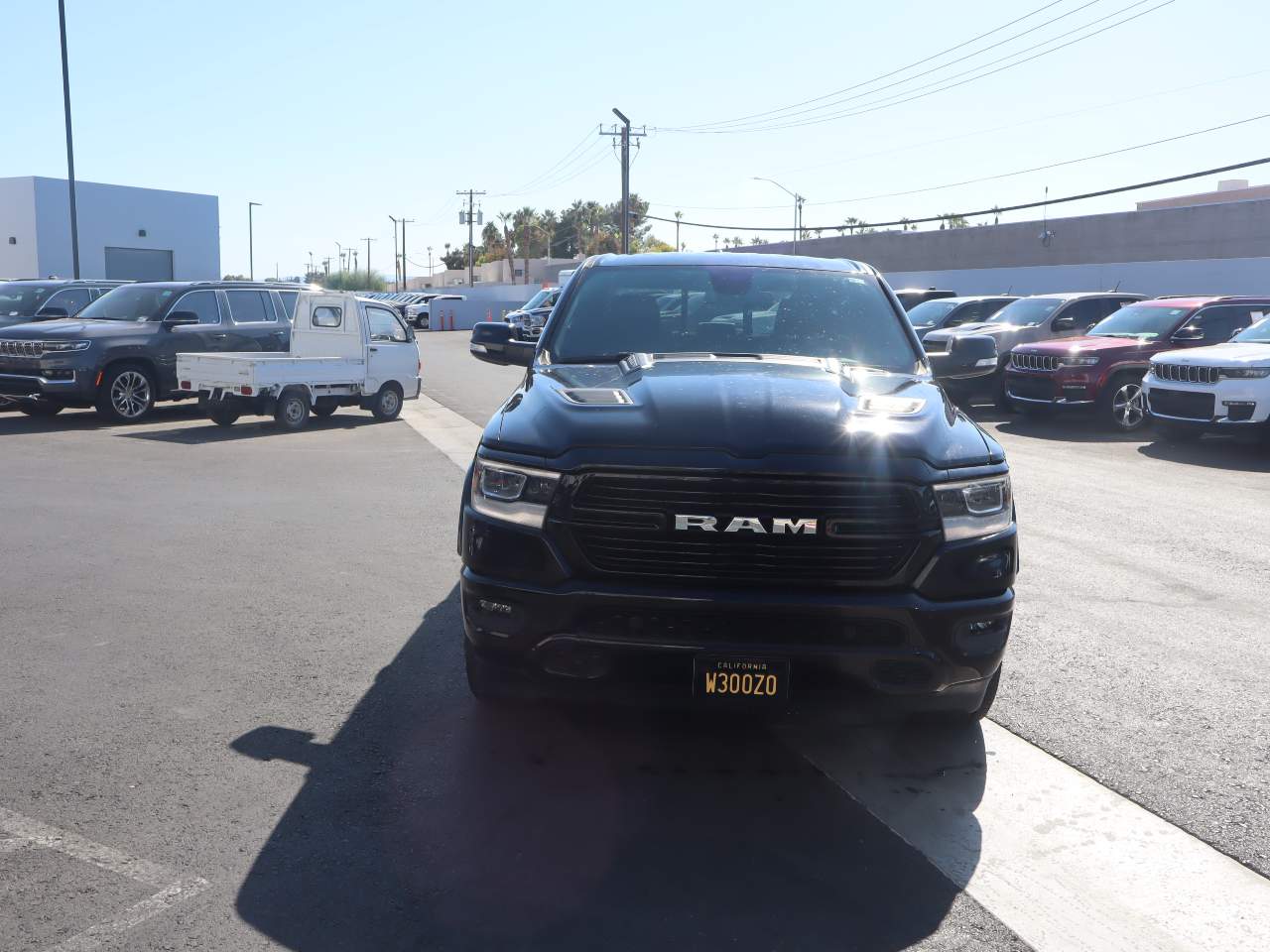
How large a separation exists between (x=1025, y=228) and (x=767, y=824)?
49.6 metres

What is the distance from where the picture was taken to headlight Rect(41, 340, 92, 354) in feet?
50.1

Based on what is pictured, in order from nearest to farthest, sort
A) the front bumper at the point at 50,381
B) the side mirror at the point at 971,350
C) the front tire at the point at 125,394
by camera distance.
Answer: the side mirror at the point at 971,350 → the front bumper at the point at 50,381 → the front tire at the point at 125,394

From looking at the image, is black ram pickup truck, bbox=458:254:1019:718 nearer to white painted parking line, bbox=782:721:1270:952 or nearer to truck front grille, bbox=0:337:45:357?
white painted parking line, bbox=782:721:1270:952

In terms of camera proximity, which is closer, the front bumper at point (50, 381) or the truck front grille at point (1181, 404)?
the truck front grille at point (1181, 404)

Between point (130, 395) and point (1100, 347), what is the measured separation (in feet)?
43.0

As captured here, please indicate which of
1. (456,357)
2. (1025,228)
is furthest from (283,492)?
(1025,228)

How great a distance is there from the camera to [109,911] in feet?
10.3

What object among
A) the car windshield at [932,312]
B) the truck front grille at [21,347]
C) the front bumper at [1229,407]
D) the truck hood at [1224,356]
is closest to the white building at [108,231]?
the truck front grille at [21,347]

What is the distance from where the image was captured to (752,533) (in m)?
3.77

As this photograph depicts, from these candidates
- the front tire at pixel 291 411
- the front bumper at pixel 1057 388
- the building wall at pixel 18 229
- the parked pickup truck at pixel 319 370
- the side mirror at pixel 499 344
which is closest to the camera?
the side mirror at pixel 499 344

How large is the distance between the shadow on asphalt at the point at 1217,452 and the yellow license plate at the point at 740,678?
1060 centimetres

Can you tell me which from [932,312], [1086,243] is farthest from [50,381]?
[1086,243]

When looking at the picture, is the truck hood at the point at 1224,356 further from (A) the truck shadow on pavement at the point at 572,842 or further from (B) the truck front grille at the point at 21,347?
(B) the truck front grille at the point at 21,347

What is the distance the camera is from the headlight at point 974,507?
12.8 ft
